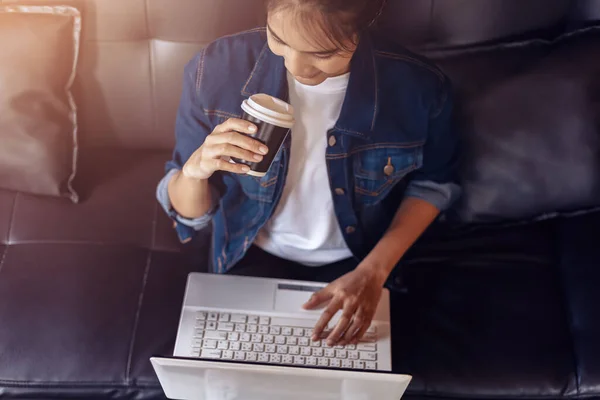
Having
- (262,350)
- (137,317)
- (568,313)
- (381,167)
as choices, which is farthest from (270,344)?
(568,313)

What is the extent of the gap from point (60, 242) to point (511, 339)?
3.16 ft

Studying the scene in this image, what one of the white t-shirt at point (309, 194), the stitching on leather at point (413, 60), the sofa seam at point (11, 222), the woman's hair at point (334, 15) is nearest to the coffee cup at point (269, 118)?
the woman's hair at point (334, 15)

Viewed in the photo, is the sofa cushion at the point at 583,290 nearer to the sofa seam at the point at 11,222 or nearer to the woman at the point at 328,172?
the woman at the point at 328,172

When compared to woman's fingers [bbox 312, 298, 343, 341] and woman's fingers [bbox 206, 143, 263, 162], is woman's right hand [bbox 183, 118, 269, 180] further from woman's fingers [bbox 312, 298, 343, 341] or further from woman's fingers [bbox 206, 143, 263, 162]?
woman's fingers [bbox 312, 298, 343, 341]

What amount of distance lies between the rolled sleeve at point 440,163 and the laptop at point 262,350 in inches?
8.7

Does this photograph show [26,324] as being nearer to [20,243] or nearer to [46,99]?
[20,243]

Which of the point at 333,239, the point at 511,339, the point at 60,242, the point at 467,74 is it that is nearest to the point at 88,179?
the point at 60,242

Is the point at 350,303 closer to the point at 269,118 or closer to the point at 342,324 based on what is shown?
the point at 342,324

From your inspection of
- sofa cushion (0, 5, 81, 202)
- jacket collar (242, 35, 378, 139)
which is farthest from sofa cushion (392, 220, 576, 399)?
sofa cushion (0, 5, 81, 202)

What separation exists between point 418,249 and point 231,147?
633mm

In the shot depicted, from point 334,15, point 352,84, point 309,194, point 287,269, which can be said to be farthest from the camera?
point 287,269

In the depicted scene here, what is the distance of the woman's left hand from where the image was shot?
3.53 ft

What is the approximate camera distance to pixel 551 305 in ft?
4.02

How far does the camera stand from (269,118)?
2.61 feet
